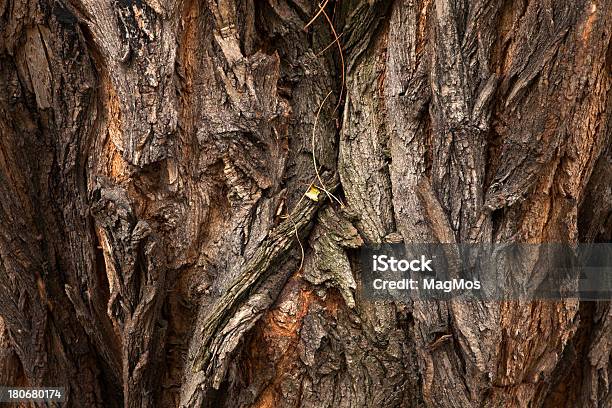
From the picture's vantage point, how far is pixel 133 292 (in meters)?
2.31

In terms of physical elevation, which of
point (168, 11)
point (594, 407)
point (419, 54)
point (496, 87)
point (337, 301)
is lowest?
point (594, 407)

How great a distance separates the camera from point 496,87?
2.05m

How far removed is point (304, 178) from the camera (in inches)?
90.7

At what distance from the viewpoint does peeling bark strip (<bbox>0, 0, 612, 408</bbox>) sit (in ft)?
6.76

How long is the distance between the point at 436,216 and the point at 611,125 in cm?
58

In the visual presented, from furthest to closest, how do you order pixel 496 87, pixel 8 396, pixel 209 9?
pixel 8 396
pixel 209 9
pixel 496 87

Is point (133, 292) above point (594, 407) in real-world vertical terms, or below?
above

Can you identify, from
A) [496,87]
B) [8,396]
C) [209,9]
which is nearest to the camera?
[496,87]

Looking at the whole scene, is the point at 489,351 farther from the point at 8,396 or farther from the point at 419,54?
the point at 8,396

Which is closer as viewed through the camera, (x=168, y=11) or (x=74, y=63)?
(x=168, y=11)

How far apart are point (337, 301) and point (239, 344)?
324mm

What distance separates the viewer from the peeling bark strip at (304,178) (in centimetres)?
206

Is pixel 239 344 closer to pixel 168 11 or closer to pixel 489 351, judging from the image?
pixel 489 351

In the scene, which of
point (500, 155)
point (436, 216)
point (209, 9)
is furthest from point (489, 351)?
point (209, 9)
